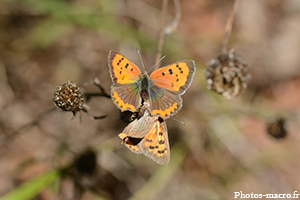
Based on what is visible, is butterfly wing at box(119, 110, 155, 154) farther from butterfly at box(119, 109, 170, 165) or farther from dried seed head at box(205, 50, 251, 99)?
dried seed head at box(205, 50, 251, 99)

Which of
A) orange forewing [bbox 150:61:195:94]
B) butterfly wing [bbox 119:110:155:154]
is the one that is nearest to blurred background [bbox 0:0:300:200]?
butterfly wing [bbox 119:110:155:154]

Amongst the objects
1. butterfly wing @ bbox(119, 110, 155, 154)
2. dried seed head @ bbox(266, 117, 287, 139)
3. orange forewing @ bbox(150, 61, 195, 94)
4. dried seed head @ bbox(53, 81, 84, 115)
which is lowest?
dried seed head @ bbox(266, 117, 287, 139)

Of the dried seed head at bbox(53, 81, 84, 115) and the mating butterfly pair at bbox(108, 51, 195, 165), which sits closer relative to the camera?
the mating butterfly pair at bbox(108, 51, 195, 165)

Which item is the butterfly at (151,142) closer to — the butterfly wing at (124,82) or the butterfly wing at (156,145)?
the butterfly wing at (156,145)

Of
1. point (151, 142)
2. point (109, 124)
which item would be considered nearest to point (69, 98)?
point (151, 142)

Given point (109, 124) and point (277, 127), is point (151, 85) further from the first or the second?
point (277, 127)

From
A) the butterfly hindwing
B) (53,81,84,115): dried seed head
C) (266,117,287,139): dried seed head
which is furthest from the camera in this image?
(266,117,287,139): dried seed head

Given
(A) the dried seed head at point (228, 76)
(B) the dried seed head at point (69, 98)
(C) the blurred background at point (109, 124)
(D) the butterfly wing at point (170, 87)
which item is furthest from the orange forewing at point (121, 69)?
(C) the blurred background at point (109, 124)

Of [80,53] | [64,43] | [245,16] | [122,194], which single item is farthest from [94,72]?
[245,16]
